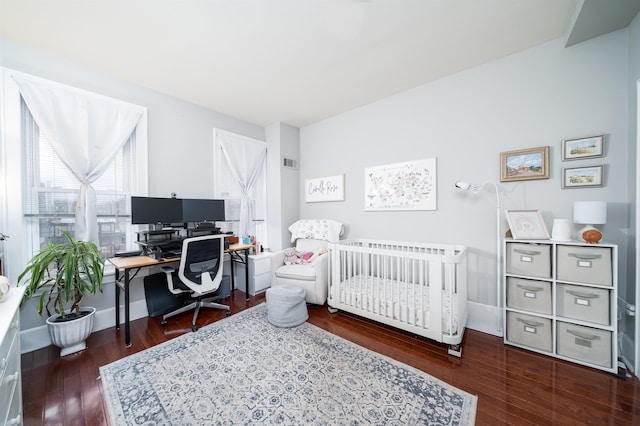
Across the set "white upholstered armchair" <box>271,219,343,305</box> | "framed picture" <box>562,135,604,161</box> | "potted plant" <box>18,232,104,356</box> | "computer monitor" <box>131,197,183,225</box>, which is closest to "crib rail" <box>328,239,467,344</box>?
"white upholstered armchair" <box>271,219,343,305</box>

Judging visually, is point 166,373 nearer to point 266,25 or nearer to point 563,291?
point 266,25

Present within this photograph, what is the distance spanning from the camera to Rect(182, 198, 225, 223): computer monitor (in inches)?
109

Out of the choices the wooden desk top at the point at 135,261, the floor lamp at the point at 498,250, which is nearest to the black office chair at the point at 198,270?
the wooden desk top at the point at 135,261

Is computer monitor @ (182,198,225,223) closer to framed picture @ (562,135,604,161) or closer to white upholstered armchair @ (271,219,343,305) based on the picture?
white upholstered armchair @ (271,219,343,305)

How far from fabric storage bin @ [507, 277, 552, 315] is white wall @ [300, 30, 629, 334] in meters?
0.31

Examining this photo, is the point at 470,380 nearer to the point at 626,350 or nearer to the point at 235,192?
the point at 626,350

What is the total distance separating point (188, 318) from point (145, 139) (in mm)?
2076

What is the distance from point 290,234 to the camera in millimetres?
3836

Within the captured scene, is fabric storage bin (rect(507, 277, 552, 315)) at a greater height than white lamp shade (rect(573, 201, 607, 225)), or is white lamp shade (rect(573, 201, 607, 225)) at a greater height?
white lamp shade (rect(573, 201, 607, 225))

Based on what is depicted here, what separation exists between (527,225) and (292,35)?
8.29ft

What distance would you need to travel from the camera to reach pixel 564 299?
5.85 ft

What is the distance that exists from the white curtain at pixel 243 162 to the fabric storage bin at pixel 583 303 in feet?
11.4

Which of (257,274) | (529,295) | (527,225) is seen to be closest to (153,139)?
(257,274)

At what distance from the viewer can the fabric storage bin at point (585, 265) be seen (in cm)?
164
